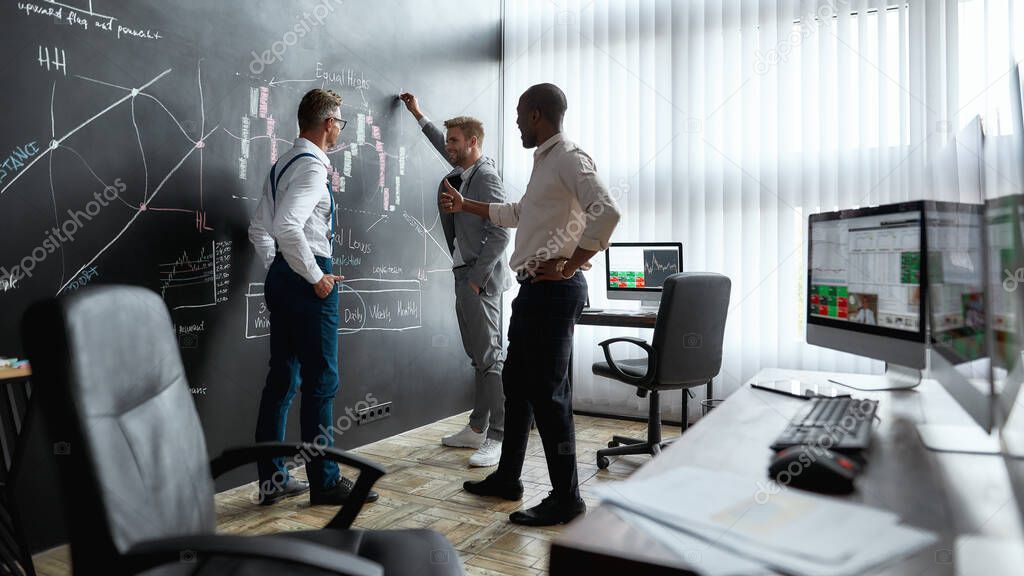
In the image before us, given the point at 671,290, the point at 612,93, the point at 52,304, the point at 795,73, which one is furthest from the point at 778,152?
the point at 52,304

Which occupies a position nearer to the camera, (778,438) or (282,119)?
(778,438)

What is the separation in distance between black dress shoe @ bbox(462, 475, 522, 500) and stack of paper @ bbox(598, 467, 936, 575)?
6.00ft

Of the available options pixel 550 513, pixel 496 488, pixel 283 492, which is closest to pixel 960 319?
pixel 550 513

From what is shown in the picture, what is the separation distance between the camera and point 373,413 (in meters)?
3.51

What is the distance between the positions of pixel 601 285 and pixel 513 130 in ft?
4.14

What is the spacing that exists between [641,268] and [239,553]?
3.28 metres

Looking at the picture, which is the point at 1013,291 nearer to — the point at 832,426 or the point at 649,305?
the point at 832,426

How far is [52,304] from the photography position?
0.92m

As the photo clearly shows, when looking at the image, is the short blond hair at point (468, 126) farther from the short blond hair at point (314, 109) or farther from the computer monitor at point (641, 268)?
the computer monitor at point (641, 268)

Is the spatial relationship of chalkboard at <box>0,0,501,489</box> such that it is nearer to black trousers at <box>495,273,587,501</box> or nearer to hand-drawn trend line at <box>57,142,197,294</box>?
hand-drawn trend line at <box>57,142,197,294</box>

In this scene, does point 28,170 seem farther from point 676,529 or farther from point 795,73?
point 795,73

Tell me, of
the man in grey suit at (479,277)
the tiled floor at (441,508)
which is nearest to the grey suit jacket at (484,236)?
the man in grey suit at (479,277)

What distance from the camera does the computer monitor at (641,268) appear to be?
3.83 m

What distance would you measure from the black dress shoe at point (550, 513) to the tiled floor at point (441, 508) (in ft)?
0.10
